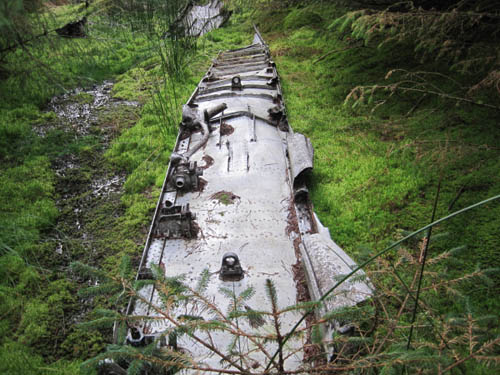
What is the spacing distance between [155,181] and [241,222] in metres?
Answer: 2.51

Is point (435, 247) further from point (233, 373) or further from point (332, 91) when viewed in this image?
point (332, 91)

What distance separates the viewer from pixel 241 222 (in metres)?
3.92

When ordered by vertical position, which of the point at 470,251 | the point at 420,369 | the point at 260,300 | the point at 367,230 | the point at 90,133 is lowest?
the point at 420,369

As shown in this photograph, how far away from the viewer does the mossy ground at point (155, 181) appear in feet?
11.4

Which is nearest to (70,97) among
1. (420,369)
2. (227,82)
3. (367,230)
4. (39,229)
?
(227,82)

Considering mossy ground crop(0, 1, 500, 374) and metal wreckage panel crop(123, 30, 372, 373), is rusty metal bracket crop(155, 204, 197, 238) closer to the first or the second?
metal wreckage panel crop(123, 30, 372, 373)

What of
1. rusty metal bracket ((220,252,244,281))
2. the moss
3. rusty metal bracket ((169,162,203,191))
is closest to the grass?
rusty metal bracket ((220,252,244,281))

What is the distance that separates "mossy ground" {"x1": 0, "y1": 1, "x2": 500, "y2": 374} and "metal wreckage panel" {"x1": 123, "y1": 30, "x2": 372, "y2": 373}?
62cm

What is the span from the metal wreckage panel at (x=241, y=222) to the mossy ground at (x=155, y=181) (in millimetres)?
623

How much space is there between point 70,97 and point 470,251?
9903 millimetres

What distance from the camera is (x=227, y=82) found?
7746 millimetres

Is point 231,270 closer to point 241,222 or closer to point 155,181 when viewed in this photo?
point 241,222

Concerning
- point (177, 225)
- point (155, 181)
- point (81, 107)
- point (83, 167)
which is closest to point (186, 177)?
point (177, 225)

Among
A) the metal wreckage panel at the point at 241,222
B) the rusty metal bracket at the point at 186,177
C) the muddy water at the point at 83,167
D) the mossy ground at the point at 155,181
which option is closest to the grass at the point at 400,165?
the mossy ground at the point at 155,181
